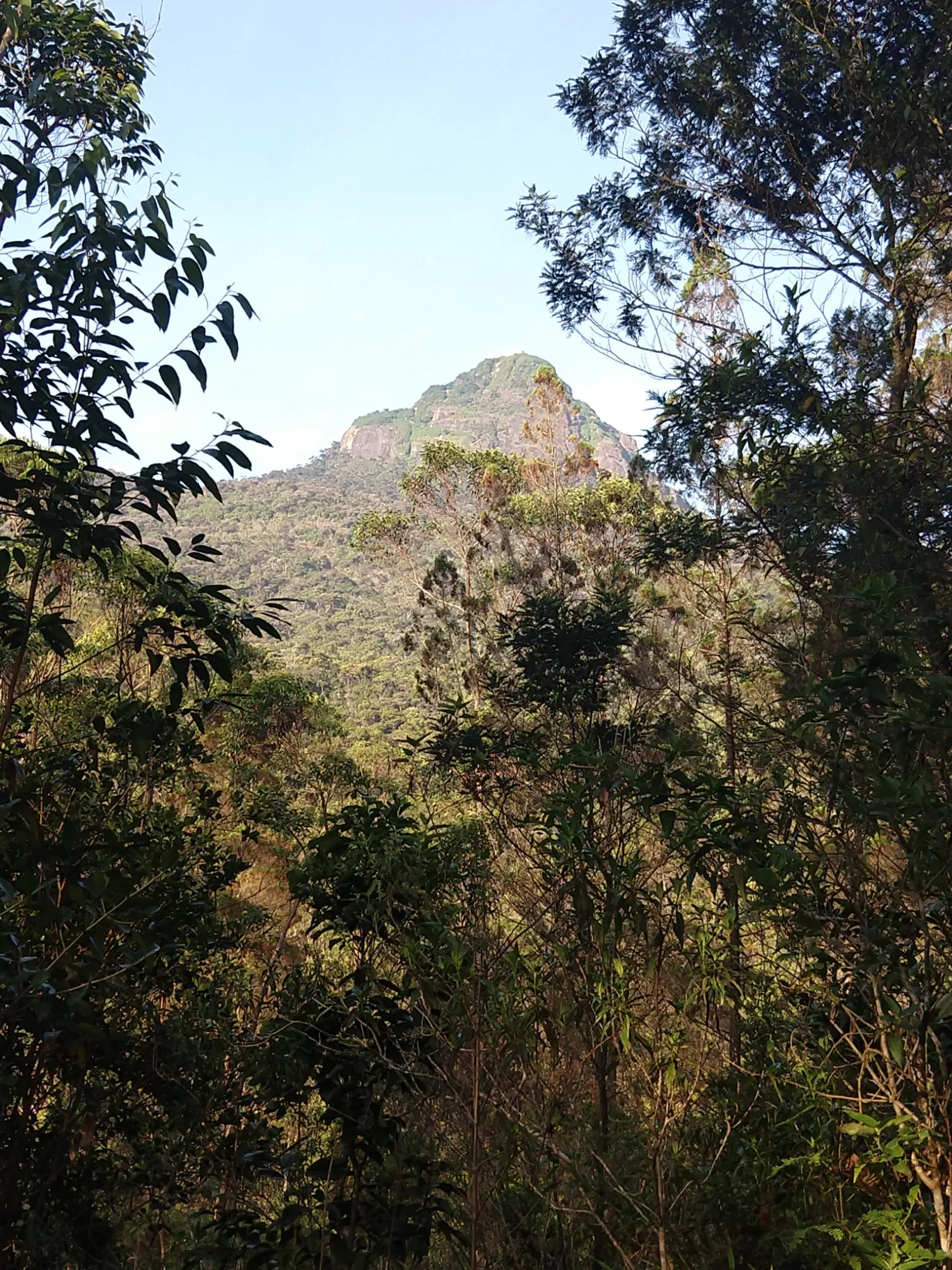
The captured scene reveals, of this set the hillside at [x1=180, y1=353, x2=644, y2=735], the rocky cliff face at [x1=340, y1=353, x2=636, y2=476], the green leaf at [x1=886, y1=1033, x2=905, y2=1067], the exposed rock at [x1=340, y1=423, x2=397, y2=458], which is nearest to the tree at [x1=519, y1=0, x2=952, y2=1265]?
the green leaf at [x1=886, y1=1033, x2=905, y2=1067]

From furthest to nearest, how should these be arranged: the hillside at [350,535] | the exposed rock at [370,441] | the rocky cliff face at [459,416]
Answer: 1. the exposed rock at [370,441]
2. the rocky cliff face at [459,416]
3. the hillside at [350,535]

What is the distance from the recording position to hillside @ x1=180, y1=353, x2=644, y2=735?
2769 cm

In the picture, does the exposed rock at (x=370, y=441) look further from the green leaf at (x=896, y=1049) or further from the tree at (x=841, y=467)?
the green leaf at (x=896, y=1049)

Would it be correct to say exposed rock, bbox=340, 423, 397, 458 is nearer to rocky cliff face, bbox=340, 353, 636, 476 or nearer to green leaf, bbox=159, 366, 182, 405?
rocky cliff face, bbox=340, 353, 636, 476

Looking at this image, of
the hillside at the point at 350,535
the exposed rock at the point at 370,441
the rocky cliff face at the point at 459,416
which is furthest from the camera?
the exposed rock at the point at 370,441

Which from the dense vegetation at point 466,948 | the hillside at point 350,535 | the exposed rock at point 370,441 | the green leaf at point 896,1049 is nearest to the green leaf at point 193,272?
the dense vegetation at point 466,948

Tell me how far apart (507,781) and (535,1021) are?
99 centimetres

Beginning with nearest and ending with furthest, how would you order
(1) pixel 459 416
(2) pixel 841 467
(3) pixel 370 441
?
(2) pixel 841 467 → (3) pixel 370 441 → (1) pixel 459 416

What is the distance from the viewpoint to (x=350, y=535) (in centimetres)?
4538

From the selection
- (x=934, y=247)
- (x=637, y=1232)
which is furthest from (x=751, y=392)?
(x=637, y=1232)

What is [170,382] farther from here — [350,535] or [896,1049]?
[350,535]

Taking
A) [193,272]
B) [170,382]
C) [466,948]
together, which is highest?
[193,272]

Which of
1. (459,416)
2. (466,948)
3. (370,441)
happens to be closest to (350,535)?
(466,948)

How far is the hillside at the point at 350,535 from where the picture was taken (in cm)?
2769
